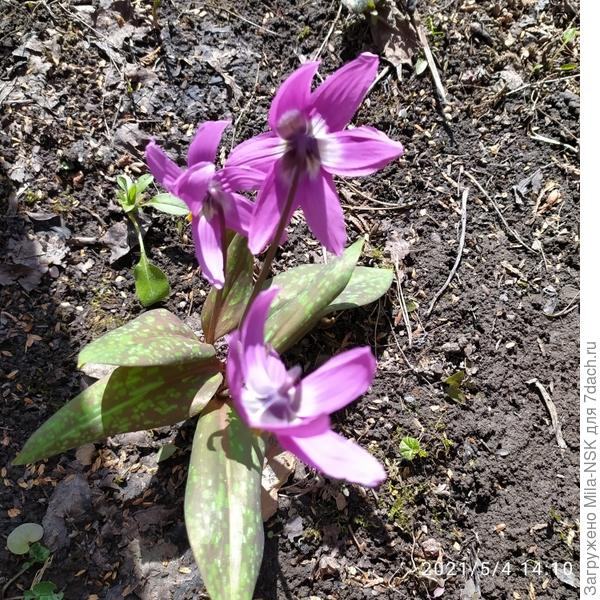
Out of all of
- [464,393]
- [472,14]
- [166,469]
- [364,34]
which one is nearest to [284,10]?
[364,34]

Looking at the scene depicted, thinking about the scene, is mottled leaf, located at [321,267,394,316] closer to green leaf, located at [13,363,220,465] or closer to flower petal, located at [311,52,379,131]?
green leaf, located at [13,363,220,465]

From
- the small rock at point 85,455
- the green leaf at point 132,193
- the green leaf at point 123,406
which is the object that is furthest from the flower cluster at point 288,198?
the small rock at point 85,455

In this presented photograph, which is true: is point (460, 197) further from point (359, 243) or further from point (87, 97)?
Answer: point (87, 97)

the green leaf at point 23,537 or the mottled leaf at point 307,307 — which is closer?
the mottled leaf at point 307,307

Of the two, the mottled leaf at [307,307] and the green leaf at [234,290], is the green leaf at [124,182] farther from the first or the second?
the mottled leaf at [307,307]

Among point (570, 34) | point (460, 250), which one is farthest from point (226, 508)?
point (570, 34)

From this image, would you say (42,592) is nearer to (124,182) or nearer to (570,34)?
(124,182)
